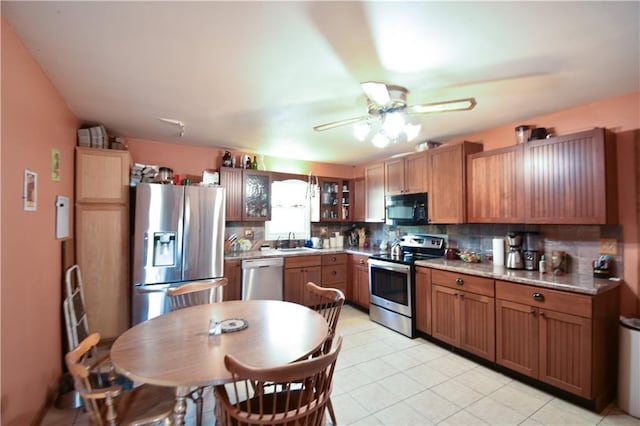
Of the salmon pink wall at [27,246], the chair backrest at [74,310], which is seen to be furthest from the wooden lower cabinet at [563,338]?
the chair backrest at [74,310]

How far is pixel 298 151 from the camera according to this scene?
4336 millimetres

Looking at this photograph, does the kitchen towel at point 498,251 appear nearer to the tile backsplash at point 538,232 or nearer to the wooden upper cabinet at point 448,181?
the tile backsplash at point 538,232

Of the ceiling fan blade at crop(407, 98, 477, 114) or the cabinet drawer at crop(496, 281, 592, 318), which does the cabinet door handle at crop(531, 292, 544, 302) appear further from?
the ceiling fan blade at crop(407, 98, 477, 114)

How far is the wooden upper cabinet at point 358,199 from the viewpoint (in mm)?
4941

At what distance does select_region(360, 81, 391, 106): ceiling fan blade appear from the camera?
5.71 ft

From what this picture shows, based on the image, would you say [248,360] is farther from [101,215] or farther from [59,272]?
[101,215]

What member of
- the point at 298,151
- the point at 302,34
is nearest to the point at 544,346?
the point at 302,34

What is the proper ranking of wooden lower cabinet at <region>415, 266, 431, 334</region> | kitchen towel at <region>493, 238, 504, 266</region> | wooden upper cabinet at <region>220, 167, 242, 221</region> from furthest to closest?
1. wooden upper cabinet at <region>220, 167, 242, 221</region>
2. wooden lower cabinet at <region>415, 266, 431, 334</region>
3. kitchen towel at <region>493, 238, 504, 266</region>

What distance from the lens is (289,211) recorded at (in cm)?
486

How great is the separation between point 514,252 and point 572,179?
82 cm

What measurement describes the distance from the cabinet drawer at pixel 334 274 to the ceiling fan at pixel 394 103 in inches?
99.9

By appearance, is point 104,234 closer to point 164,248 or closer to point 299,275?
point 164,248

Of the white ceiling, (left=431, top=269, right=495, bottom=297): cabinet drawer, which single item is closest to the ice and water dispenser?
the white ceiling

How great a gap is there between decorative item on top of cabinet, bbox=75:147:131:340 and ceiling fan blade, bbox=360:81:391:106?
269 centimetres
